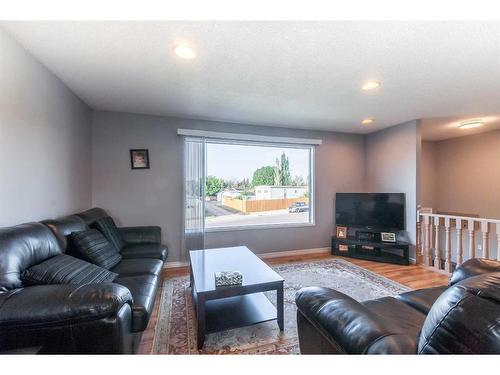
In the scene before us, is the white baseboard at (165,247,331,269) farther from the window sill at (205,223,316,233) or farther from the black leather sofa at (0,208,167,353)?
the black leather sofa at (0,208,167,353)

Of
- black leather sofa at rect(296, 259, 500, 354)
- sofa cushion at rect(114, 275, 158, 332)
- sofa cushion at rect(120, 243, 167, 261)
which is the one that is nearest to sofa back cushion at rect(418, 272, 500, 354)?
black leather sofa at rect(296, 259, 500, 354)

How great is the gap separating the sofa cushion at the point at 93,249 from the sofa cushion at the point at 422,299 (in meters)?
2.38

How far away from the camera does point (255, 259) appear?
235cm

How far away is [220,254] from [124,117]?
238cm

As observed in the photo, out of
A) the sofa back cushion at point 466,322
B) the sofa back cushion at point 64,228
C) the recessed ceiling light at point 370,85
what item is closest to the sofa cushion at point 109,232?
the sofa back cushion at point 64,228

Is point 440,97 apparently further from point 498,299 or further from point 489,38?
point 498,299

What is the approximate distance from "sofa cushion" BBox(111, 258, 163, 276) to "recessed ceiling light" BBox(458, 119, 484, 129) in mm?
4885

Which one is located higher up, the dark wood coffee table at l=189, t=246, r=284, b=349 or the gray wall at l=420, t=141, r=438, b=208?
the gray wall at l=420, t=141, r=438, b=208

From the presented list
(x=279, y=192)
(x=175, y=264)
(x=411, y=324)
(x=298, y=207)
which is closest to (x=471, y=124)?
(x=298, y=207)

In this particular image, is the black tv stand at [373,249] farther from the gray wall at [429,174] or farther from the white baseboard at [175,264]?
the white baseboard at [175,264]

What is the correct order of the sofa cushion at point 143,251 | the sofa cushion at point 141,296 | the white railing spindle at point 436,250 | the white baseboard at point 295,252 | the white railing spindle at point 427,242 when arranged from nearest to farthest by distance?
the sofa cushion at point 141,296
the sofa cushion at point 143,251
the white railing spindle at point 436,250
the white railing spindle at point 427,242
the white baseboard at point 295,252

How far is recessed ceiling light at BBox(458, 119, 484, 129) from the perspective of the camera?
3556mm

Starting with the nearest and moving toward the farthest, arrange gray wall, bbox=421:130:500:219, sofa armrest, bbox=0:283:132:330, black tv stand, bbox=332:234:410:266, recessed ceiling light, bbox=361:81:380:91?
sofa armrest, bbox=0:283:132:330 → recessed ceiling light, bbox=361:81:380:91 → black tv stand, bbox=332:234:410:266 → gray wall, bbox=421:130:500:219

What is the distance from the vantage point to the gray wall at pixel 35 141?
1.57 m
